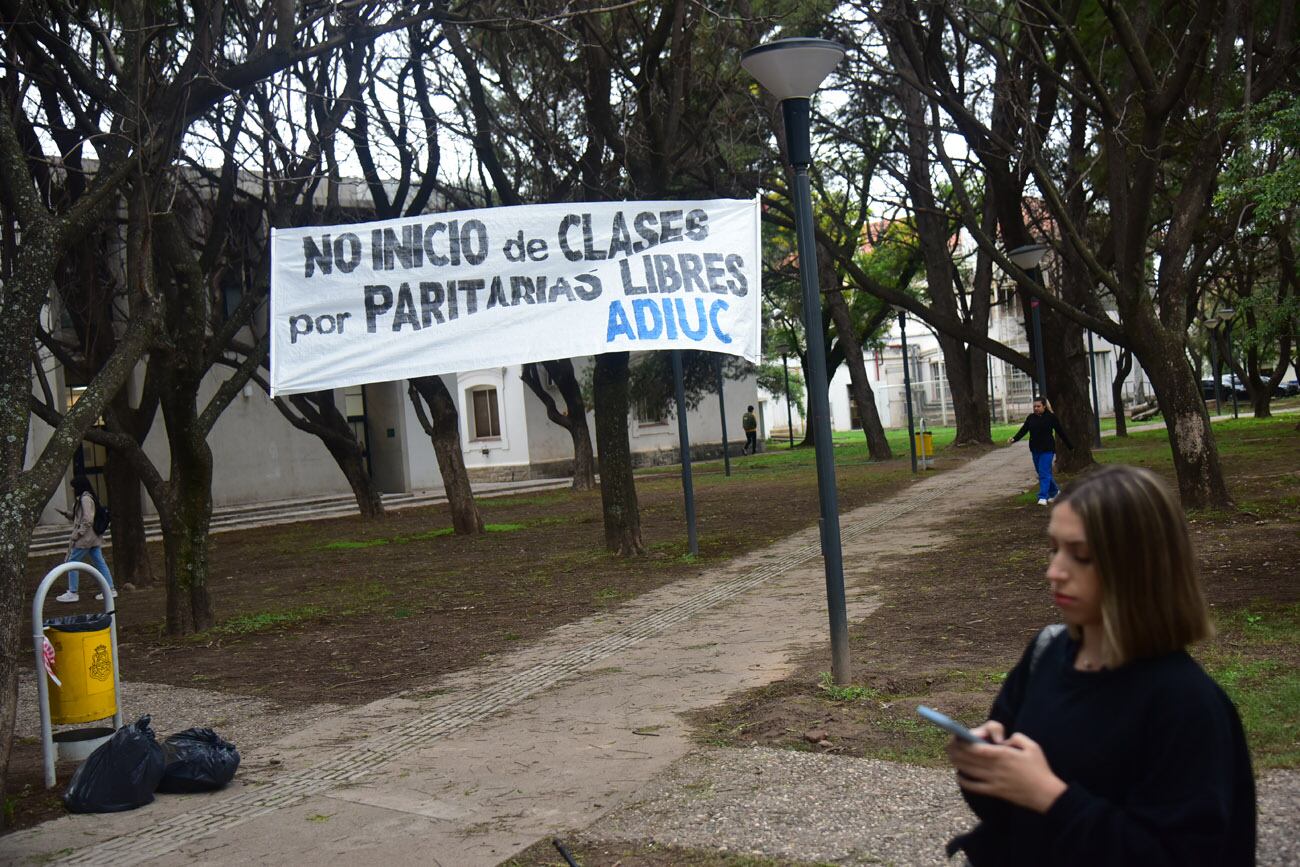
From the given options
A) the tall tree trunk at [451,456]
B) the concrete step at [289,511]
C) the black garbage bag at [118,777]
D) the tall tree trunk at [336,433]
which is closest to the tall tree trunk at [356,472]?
the tall tree trunk at [336,433]

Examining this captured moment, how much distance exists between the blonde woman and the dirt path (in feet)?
12.0

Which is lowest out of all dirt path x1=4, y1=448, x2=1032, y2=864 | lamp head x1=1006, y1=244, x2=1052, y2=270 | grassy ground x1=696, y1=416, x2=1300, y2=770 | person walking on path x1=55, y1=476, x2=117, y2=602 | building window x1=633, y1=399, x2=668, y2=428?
dirt path x1=4, y1=448, x2=1032, y2=864

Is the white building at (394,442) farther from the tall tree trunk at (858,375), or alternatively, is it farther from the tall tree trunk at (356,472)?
the tall tree trunk at (858,375)

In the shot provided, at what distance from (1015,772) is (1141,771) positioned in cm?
22

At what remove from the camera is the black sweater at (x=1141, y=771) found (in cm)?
207

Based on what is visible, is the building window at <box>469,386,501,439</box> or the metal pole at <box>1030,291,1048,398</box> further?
the building window at <box>469,386,501,439</box>

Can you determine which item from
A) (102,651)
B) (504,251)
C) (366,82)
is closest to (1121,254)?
(504,251)

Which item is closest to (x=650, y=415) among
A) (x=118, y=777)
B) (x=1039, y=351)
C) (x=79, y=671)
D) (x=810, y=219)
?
(x=1039, y=351)

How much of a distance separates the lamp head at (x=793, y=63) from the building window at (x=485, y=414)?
36.3m

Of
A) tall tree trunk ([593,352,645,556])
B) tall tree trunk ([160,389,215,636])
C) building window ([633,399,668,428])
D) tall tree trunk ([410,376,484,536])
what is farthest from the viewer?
building window ([633,399,668,428])

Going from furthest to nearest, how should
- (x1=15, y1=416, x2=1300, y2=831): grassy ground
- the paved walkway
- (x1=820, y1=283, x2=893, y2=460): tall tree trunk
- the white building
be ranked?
the white building < (x1=820, y1=283, x2=893, y2=460): tall tree trunk < (x1=15, y1=416, x2=1300, y2=831): grassy ground < the paved walkway

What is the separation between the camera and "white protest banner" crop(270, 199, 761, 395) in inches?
373

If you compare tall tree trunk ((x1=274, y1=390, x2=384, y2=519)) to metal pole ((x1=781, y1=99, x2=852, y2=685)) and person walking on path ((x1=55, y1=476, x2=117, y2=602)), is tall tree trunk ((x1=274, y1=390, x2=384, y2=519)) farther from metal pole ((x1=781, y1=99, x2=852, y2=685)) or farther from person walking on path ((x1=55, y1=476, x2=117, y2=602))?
metal pole ((x1=781, y1=99, x2=852, y2=685))

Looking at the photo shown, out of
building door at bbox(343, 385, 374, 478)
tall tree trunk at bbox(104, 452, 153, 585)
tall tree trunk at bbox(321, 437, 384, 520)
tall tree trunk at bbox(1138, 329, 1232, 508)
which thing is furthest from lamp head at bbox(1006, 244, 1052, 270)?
building door at bbox(343, 385, 374, 478)
